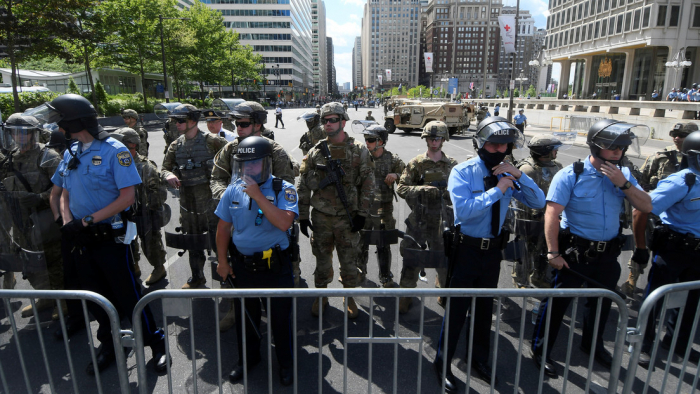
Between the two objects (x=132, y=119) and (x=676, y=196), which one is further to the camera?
(x=132, y=119)

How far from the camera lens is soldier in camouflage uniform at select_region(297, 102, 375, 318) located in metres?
3.75

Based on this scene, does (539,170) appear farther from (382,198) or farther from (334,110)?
(334,110)

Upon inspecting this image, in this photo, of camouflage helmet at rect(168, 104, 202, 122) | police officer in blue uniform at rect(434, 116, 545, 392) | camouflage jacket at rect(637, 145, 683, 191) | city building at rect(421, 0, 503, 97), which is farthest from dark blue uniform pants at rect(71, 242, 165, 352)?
city building at rect(421, 0, 503, 97)

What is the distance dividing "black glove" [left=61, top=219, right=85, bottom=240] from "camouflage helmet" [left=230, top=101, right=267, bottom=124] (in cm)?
151

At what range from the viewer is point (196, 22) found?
3953cm

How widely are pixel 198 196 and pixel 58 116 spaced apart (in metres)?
1.81

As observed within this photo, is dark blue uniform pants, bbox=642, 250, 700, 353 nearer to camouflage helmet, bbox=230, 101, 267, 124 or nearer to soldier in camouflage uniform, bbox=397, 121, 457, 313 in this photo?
soldier in camouflage uniform, bbox=397, 121, 457, 313

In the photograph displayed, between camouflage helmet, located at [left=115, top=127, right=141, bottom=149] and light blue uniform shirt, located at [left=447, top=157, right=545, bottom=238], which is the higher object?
camouflage helmet, located at [left=115, top=127, right=141, bottom=149]

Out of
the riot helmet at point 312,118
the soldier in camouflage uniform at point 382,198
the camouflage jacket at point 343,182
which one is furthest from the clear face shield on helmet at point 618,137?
the riot helmet at point 312,118

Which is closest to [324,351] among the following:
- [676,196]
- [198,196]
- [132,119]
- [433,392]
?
[433,392]

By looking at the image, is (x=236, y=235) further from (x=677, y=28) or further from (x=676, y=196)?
(x=677, y=28)

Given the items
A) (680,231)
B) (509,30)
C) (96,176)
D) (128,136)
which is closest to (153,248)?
(128,136)

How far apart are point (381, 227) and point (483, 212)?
6.99 ft

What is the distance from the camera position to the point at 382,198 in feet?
15.8
